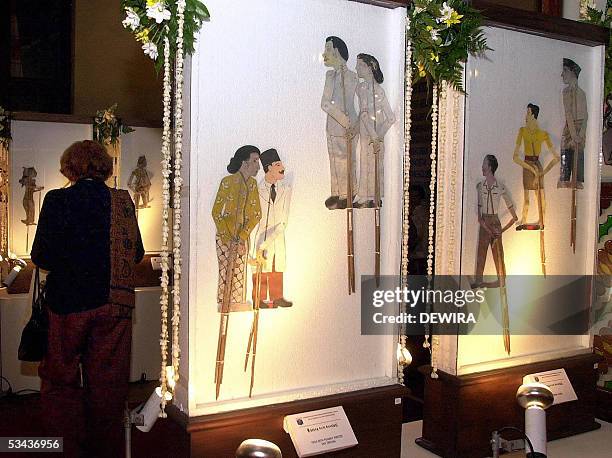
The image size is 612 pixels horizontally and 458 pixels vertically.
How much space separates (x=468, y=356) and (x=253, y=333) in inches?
46.2

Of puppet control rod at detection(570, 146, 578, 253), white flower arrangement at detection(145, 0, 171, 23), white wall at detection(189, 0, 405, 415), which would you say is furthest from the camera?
puppet control rod at detection(570, 146, 578, 253)

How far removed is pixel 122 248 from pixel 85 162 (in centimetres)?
45

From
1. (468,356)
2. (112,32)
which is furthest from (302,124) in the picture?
(112,32)

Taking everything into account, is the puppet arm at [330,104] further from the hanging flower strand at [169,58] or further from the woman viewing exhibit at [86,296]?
the woman viewing exhibit at [86,296]

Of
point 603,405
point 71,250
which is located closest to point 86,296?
point 71,250

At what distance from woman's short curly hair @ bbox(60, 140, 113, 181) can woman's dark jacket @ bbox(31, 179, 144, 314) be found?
92 mm

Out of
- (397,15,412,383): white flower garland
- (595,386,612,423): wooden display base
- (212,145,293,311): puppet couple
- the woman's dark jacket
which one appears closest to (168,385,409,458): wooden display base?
(397,15,412,383): white flower garland

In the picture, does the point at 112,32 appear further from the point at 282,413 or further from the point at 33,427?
the point at 282,413

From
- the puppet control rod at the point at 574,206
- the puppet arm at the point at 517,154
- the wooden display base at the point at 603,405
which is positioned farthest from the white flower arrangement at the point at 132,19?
the wooden display base at the point at 603,405

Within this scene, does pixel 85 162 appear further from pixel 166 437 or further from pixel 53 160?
pixel 53 160

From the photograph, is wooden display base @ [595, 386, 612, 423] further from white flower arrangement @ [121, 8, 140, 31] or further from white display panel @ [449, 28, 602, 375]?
white flower arrangement @ [121, 8, 140, 31]

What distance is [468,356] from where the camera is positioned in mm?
3266

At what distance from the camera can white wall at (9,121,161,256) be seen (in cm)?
529

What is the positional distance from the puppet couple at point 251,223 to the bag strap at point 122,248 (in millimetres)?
1227
